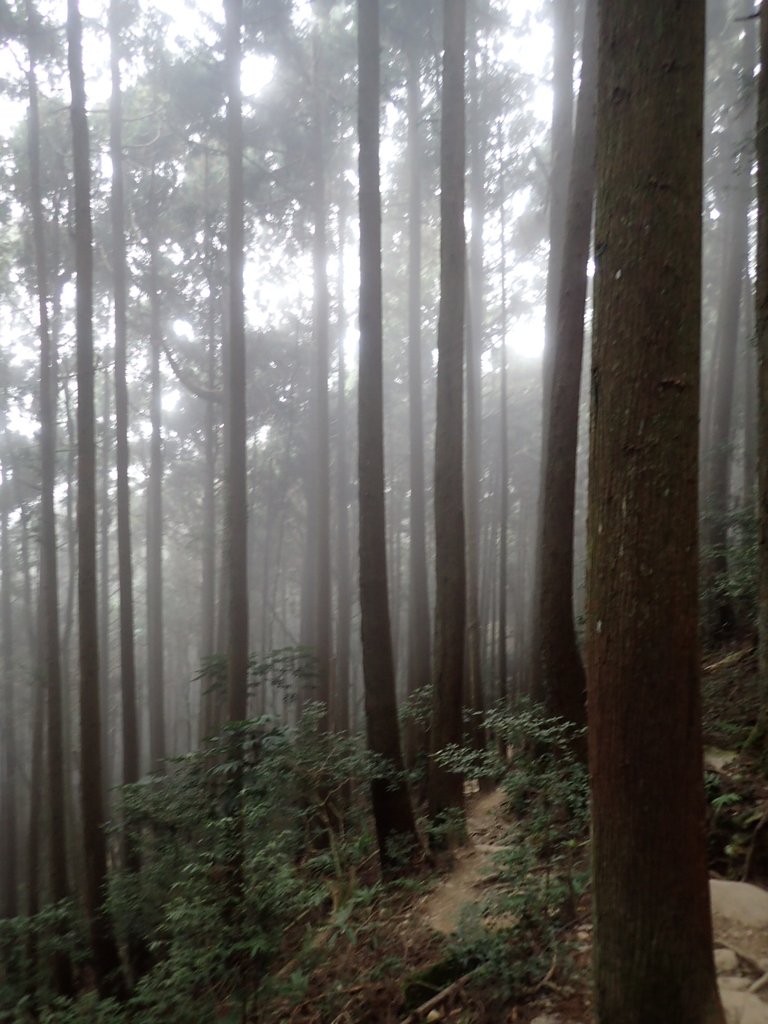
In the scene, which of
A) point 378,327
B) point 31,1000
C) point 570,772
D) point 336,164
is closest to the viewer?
point 570,772

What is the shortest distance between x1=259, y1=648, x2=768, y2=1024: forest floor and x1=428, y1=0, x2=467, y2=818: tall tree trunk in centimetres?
103

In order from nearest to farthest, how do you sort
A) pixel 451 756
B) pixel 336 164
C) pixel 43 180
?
pixel 451 756
pixel 43 180
pixel 336 164

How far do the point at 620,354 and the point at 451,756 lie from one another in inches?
186

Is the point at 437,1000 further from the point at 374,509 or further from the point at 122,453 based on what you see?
the point at 122,453

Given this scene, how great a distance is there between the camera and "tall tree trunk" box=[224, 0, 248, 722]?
9.20 m

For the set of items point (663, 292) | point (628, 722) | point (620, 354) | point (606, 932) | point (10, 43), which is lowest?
point (606, 932)

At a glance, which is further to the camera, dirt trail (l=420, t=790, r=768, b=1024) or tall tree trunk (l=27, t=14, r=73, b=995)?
tall tree trunk (l=27, t=14, r=73, b=995)

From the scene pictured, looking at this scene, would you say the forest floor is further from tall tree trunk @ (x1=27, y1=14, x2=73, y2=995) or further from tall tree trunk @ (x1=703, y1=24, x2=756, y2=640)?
tall tree trunk @ (x1=27, y1=14, x2=73, y2=995)

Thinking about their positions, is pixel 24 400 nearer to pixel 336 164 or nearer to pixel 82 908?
pixel 336 164

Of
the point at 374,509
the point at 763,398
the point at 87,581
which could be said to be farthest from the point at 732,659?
the point at 87,581

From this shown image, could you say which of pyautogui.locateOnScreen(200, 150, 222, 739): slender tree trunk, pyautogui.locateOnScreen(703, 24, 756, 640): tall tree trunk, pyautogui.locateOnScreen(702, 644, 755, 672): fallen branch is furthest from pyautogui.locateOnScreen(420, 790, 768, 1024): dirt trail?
pyautogui.locateOnScreen(200, 150, 222, 739): slender tree trunk

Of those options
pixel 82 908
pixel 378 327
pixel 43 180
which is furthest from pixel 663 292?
pixel 43 180

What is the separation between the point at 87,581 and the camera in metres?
9.65

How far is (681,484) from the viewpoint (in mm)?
2551
